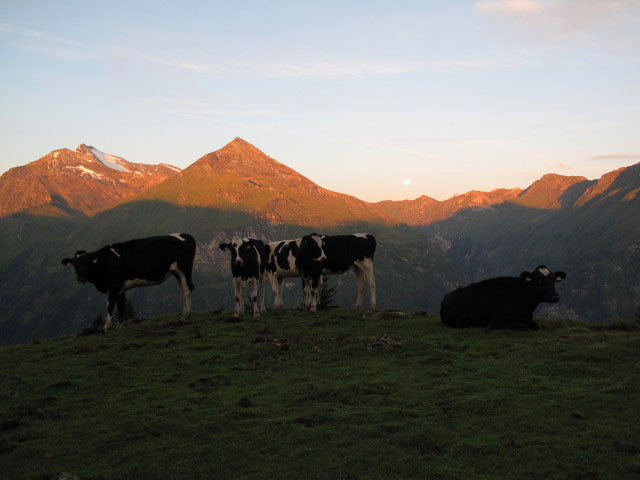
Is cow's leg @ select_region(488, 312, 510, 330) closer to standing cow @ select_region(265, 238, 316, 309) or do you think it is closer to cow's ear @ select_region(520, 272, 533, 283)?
cow's ear @ select_region(520, 272, 533, 283)

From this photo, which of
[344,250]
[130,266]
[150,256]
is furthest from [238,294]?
[344,250]

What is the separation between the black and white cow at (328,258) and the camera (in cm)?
3416

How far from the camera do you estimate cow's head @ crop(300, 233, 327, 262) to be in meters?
34.2

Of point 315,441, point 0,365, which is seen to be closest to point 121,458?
point 315,441

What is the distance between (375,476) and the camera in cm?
1112

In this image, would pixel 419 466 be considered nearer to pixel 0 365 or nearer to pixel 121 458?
pixel 121 458

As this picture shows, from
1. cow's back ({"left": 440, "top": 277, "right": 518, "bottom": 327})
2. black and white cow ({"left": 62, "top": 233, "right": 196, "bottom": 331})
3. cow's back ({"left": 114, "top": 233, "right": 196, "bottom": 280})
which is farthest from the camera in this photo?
cow's back ({"left": 114, "top": 233, "right": 196, "bottom": 280})

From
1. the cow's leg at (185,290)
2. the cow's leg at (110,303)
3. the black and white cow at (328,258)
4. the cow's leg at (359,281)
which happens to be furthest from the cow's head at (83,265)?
the cow's leg at (359,281)

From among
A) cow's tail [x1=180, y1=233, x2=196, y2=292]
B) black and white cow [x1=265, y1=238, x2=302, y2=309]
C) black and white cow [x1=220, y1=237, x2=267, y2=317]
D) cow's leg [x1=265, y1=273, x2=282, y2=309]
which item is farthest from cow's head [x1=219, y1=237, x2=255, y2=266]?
cow's leg [x1=265, y1=273, x2=282, y2=309]

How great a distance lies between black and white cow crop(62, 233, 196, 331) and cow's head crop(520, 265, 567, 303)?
55.9 ft

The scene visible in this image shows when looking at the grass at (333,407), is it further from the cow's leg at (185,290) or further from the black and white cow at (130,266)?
the cow's leg at (185,290)

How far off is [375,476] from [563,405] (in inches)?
227

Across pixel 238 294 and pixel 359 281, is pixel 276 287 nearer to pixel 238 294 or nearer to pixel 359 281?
pixel 238 294

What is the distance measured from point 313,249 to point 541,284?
13.9m
